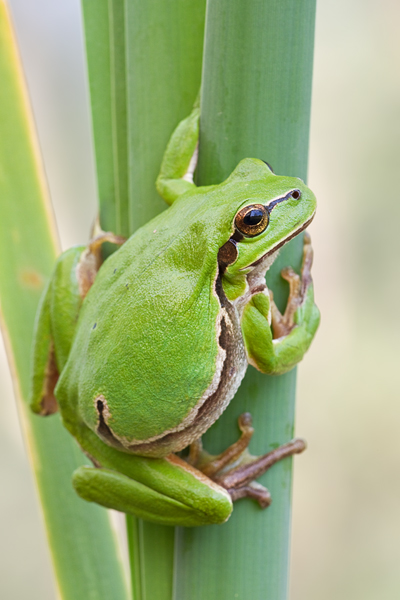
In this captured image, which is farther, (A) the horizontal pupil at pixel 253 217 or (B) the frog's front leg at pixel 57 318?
(B) the frog's front leg at pixel 57 318

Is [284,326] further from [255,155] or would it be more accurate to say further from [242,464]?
[255,155]

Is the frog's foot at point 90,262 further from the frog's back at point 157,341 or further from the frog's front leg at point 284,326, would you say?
the frog's front leg at point 284,326

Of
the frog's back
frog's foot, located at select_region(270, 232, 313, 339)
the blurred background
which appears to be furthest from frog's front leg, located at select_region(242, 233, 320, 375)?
the blurred background

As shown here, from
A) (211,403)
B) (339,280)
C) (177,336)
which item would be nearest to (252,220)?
(177,336)

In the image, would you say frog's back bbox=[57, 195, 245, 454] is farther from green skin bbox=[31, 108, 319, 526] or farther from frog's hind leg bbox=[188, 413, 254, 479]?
frog's hind leg bbox=[188, 413, 254, 479]

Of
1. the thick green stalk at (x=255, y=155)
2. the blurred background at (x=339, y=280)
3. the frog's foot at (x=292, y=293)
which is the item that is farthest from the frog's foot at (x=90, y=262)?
the blurred background at (x=339, y=280)

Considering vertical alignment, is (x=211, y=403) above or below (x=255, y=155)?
below

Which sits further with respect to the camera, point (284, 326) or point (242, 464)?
point (284, 326)
